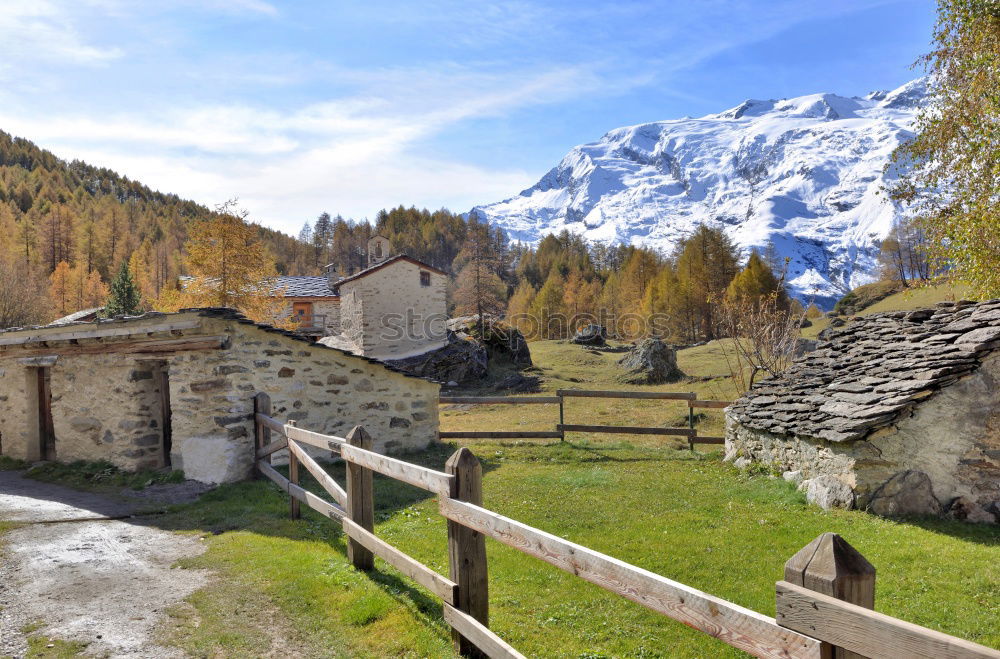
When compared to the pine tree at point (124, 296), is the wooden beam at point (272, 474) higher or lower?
lower

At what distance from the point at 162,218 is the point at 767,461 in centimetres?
12541

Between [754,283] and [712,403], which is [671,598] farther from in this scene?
[754,283]

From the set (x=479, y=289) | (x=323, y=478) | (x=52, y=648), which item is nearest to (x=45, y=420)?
(x=323, y=478)

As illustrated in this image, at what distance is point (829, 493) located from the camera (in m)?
8.57

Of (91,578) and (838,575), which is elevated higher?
(838,575)

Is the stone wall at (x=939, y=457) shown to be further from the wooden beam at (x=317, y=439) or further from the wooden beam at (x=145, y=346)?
the wooden beam at (x=145, y=346)

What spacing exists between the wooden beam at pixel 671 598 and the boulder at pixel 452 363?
102 feet

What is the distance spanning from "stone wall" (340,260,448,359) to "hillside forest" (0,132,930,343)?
283 cm

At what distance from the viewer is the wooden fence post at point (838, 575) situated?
6.33 feet

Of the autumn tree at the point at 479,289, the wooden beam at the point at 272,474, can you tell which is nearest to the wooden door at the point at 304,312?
the autumn tree at the point at 479,289

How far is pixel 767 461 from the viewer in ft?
34.3

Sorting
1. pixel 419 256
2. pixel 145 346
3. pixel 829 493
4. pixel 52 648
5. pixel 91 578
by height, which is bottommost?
pixel 829 493

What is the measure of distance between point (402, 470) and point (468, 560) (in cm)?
100

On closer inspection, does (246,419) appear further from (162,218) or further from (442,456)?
(162,218)
